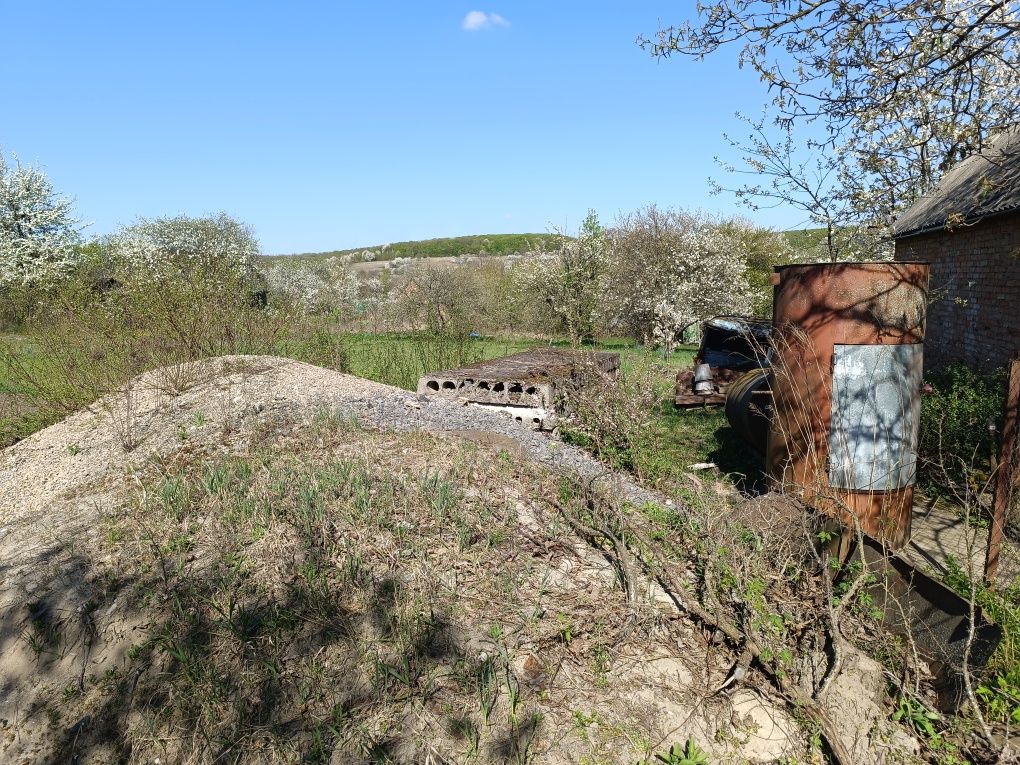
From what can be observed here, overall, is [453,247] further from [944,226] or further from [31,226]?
[944,226]

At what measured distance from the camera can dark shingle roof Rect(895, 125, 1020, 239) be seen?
910 cm

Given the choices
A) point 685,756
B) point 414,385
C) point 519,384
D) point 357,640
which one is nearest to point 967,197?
point 519,384

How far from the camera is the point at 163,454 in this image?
21.1 feet

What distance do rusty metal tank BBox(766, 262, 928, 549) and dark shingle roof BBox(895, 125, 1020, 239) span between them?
458 centimetres

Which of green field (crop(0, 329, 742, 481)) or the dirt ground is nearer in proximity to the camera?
the dirt ground

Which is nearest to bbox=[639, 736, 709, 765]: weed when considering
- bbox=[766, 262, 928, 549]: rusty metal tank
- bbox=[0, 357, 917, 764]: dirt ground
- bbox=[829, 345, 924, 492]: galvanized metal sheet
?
bbox=[0, 357, 917, 764]: dirt ground

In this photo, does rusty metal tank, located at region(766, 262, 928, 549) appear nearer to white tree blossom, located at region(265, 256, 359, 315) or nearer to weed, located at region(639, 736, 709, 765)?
weed, located at region(639, 736, 709, 765)

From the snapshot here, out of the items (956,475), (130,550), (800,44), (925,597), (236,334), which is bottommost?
(956,475)

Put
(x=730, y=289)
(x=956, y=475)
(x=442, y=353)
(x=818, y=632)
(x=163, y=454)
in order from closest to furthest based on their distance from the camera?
(x=818, y=632) < (x=163, y=454) < (x=956, y=475) < (x=442, y=353) < (x=730, y=289)

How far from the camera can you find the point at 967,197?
36.1 feet

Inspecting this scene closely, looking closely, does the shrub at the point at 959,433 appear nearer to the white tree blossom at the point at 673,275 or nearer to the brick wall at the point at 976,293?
the brick wall at the point at 976,293

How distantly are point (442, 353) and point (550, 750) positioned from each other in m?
11.0

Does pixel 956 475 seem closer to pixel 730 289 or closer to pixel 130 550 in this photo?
pixel 130 550

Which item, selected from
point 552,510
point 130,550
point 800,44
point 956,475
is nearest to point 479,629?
point 552,510
